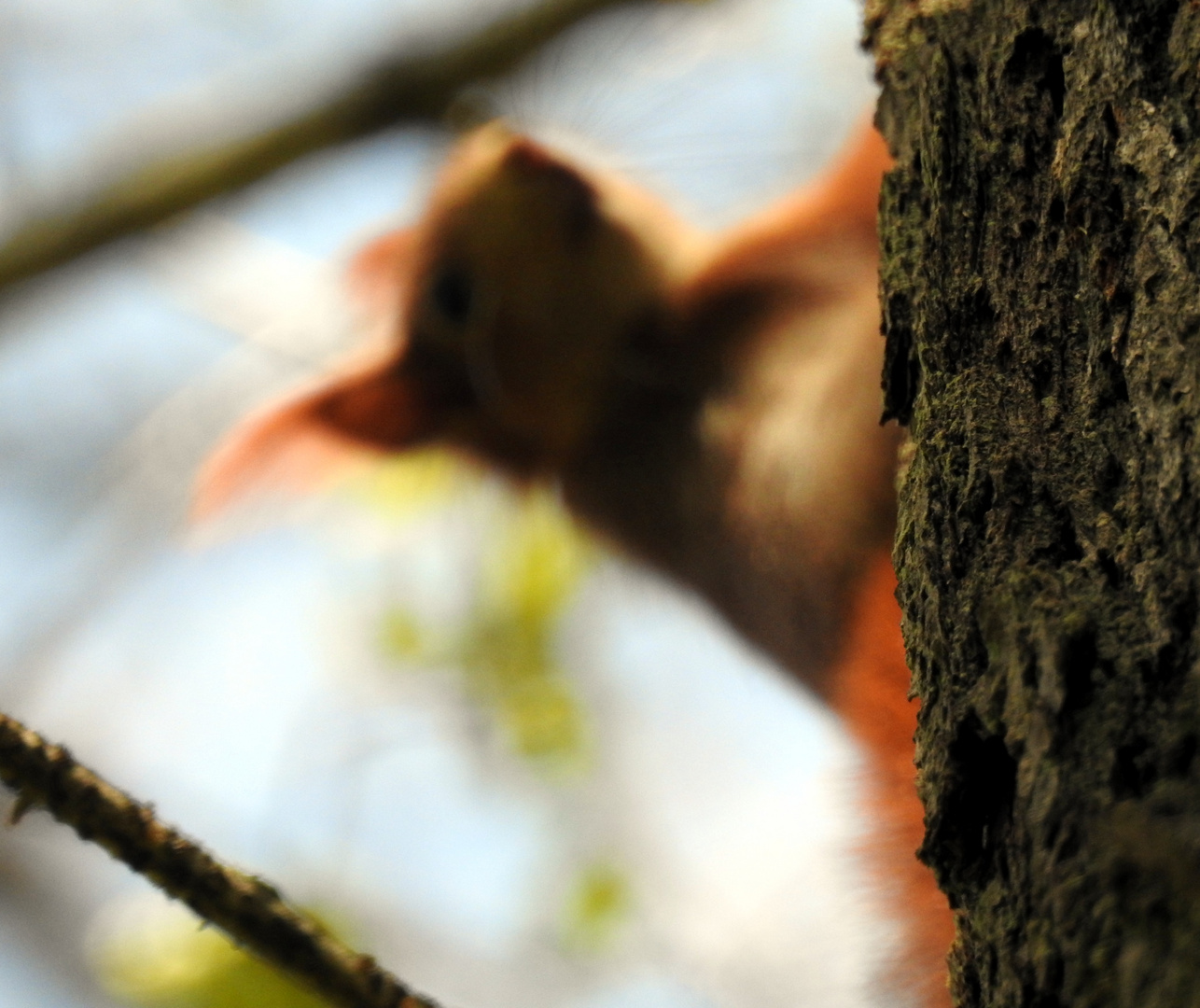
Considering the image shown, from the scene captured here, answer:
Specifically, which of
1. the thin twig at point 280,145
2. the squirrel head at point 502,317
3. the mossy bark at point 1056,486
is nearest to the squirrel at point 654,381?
the squirrel head at point 502,317

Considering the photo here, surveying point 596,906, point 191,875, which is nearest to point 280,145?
point 191,875

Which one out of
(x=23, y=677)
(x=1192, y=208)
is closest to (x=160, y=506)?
(x=23, y=677)

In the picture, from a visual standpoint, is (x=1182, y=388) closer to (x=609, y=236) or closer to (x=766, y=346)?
(x=766, y=346)

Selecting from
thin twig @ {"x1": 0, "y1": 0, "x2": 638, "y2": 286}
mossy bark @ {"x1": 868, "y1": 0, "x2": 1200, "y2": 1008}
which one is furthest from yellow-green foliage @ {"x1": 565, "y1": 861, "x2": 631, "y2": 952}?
mossy bark @ {"x1": 868, "y1": 0, "x2": 1200, "y2": 1008}

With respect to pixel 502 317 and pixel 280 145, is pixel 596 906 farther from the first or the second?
pixel 280 145

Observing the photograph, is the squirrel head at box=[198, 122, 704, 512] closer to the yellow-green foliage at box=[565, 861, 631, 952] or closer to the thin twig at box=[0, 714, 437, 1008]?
the yellow-green foliage at box=[565, 861, 631, 952]

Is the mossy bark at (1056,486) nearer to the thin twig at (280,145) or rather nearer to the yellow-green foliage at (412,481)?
the thin twig at (280,145)

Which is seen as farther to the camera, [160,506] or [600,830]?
[600,830]
